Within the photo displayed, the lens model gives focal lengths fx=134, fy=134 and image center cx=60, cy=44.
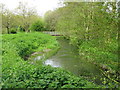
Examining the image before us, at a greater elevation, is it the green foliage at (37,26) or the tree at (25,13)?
the tree at (25,13)

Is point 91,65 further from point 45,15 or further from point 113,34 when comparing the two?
point 45,15

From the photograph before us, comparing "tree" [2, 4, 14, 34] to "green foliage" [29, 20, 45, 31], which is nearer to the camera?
"tree" [2, 4, 14, 34]

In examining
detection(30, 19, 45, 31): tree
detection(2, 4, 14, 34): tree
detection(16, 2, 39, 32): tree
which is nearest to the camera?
detection(2, 4, 14, 34): tree

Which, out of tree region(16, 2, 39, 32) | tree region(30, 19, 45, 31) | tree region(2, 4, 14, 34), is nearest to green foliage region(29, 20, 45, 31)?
tree region(30, 19, 45, 31)

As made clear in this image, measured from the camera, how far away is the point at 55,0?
10.1m

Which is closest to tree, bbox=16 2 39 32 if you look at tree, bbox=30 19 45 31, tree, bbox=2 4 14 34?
tree, bbox=2 4 14 34

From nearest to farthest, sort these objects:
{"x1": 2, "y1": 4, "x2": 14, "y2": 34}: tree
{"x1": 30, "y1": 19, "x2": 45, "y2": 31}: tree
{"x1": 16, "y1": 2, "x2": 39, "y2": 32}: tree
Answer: {"x1": 2, "y1": 4, "x2": 14, "y2": 34}: tree → {"x1": 16, "y1": 2, "x2": 39, "y2": 32}: tree → {"x1": 30, "y1": 19, "x2": 45, "y2": 31}: tree

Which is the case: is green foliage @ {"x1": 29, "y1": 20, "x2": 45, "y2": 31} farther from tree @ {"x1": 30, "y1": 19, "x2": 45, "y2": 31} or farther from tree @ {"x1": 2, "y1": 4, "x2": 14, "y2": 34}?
tree @ {"x1": 2, "y1": 4, "x2": 14, "y2": 34}

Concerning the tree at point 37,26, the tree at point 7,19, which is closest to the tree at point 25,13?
the tree at point 7,19

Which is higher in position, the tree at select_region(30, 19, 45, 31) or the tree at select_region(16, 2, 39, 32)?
the tree at select_region(16, 2, 39, 32)

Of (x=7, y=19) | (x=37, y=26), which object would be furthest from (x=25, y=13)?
(x=37, y=26)

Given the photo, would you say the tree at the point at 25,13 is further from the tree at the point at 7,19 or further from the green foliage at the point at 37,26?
the green foliage at the point at 37,26

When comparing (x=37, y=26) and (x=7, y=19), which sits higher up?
(x=7, y=19)

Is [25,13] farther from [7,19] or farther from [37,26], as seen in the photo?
[37,26]
